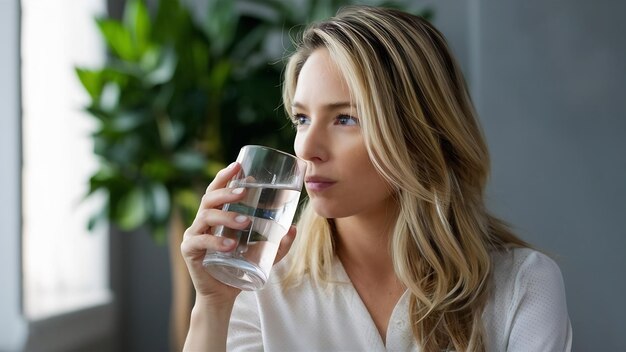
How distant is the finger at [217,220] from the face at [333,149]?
0.81 feet

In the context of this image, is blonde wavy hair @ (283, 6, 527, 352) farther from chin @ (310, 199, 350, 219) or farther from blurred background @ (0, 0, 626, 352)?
blurred background @ (0, 0, 626, 352)

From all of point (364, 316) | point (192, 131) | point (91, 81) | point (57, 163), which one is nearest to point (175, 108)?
point (192, 131)

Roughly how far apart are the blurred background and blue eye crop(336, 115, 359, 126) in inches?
59.7

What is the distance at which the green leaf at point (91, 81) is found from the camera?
125 inches

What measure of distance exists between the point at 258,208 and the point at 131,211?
220 cm

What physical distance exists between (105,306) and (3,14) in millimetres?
1686

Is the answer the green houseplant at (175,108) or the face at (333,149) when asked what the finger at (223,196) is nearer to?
the face at (333,149)

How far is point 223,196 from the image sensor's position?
115 centimetres

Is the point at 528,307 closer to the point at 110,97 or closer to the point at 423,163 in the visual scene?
the point at 423,163

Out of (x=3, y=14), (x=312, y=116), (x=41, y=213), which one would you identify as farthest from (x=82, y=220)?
(x=312, y=116)

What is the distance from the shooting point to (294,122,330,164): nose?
1359 millimetres

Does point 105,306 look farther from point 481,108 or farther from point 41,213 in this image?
point 481,108

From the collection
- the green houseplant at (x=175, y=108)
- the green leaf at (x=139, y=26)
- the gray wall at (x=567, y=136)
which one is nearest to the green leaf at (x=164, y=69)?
the green houseplant at (x=175, y=108)

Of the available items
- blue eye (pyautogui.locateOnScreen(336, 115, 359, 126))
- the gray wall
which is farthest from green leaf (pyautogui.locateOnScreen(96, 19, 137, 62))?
blue eye (pyautogui.locateOnScreen(336, 115, 359, 126))
